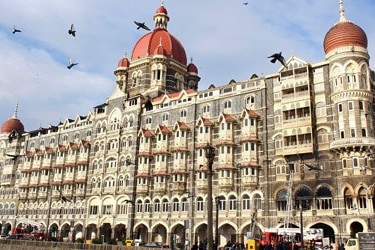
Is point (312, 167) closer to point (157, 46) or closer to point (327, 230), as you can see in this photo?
point (327, 230)

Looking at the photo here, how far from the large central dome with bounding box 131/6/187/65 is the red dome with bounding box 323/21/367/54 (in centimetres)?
3237

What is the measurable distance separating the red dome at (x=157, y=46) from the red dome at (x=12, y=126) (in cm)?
3561

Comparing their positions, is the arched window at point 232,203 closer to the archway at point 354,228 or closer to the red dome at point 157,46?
the archway at point 354,228

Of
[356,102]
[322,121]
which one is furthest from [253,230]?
[356,102]

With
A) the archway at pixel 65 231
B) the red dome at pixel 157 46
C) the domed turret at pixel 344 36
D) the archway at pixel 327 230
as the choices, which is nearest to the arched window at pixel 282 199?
the archway at pixel 327 230

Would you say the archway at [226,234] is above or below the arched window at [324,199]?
below

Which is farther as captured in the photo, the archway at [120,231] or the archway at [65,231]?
the archway at [65,231]

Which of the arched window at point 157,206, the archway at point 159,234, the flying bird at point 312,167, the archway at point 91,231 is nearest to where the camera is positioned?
the flying bird at point 312,167

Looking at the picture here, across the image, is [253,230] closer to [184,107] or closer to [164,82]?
[184,107]

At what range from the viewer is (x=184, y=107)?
62.5 m

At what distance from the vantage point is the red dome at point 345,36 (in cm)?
4788

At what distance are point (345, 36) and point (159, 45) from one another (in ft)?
116

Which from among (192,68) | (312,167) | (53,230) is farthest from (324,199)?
→ (53,230)

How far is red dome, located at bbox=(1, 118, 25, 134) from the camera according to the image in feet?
A: 309
